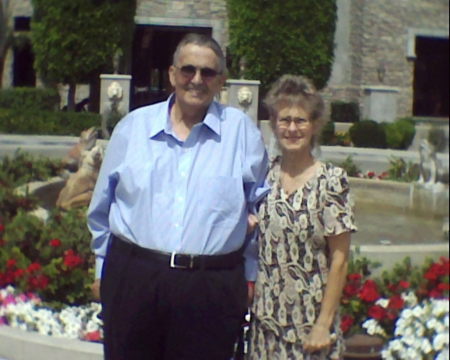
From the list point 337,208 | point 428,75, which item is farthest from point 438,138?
point 428,75

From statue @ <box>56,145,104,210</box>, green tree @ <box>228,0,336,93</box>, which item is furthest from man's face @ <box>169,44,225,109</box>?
statue @ <box>56,145,104,210</box>

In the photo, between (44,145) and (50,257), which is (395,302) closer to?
(50,257)

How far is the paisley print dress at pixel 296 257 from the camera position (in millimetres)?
2637

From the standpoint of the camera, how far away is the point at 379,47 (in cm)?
524

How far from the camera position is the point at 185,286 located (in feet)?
9.10

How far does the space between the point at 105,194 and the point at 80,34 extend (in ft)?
16.2

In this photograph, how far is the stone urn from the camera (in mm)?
3934

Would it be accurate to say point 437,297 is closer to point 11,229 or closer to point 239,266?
point 239,266

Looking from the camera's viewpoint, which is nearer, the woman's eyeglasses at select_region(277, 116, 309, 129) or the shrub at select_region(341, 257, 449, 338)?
the woman's eyeglasses at select_region(277, 116, 309, 129)

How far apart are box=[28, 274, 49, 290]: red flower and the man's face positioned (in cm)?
202

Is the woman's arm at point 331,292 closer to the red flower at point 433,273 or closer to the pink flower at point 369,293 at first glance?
the red flower at point 433,273

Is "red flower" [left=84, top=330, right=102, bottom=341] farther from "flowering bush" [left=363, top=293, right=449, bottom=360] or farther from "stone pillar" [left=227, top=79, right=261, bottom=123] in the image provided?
"stone pillar" [left=227, top=79, right=261, bottom=123]

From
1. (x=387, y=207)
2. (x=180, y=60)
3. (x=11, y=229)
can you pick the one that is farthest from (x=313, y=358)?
(x=387, y=207)

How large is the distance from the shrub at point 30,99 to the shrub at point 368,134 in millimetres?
3597
